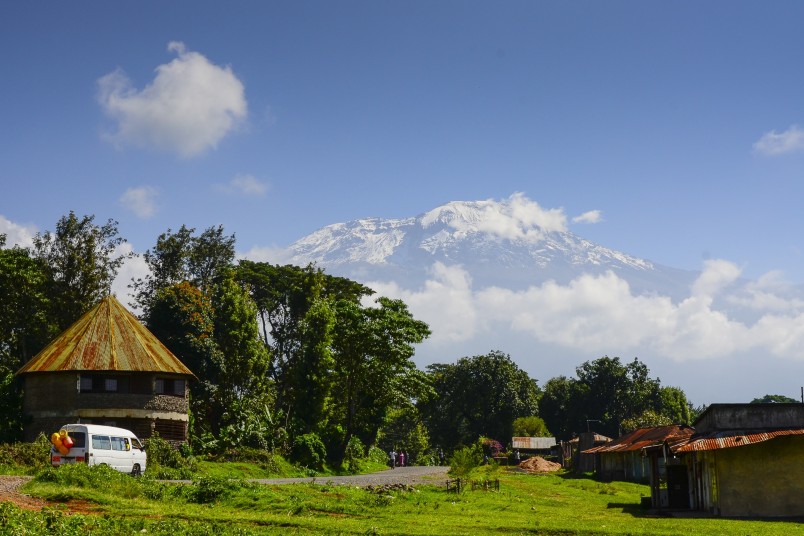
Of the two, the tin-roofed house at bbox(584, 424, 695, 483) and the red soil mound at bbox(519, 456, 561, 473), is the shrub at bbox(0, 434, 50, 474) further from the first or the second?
the red soil mound at bbox(519, 456, 561, 473)

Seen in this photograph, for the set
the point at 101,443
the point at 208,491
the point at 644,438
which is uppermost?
the point at 101,443

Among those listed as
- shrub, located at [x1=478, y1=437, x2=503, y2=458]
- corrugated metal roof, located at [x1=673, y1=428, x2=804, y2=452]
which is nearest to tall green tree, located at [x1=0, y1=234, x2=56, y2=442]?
corrugated metal roof, located at [x1=673, y1=428, x2=804, y2=452]

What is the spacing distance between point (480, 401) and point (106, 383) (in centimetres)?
6427

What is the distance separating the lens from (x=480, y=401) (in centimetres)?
11131

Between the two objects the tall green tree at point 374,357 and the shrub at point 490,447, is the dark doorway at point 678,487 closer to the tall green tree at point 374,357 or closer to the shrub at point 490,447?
the tall green tree at point 374,357

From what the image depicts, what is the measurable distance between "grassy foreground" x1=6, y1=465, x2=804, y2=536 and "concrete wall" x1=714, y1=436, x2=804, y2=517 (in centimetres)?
321

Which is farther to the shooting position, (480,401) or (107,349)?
(480,401)

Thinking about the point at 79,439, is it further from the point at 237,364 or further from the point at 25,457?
the point at 237,364

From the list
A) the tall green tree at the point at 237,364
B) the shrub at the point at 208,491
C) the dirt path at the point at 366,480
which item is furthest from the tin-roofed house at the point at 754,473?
the tall green tree at the point at 237,364

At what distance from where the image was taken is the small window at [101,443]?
37.7 metres

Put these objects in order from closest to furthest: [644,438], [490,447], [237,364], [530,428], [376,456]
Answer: [644,438] → [237,364] → [376,456] → [490,447] → [530,428]

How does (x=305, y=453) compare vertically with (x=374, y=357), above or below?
below

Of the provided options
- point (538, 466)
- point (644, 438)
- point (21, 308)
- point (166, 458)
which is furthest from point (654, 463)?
point (21, 308)

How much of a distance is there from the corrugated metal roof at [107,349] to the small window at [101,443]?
15971 mm
